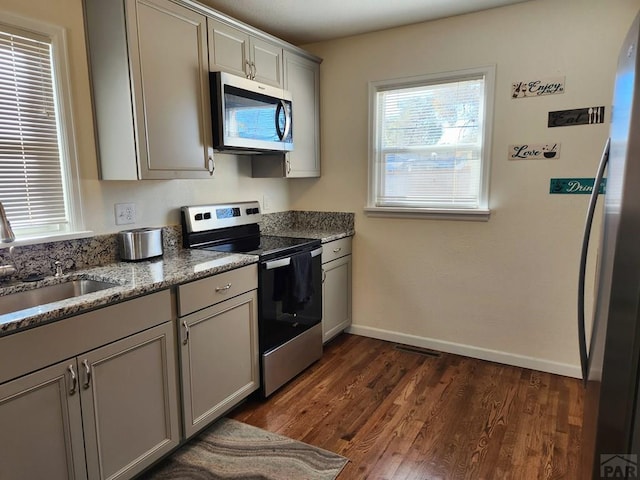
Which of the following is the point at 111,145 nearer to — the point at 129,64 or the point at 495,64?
the point at 129,64

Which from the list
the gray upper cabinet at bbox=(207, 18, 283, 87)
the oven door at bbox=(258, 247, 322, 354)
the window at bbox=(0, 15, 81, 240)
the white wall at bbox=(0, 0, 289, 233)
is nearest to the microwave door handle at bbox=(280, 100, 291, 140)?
the gray upper cabinet at bbox=(207, 18, 283, 87)

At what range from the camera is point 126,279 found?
1836mm

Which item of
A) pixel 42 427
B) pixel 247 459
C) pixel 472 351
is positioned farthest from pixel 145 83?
pixel 472 351

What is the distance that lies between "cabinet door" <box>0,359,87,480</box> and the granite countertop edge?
188mm

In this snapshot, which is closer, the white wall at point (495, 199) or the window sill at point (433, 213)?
the white wall at point (495, 199)

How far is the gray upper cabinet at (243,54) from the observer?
93.7 inches

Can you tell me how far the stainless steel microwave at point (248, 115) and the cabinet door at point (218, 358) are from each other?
917 millimetres

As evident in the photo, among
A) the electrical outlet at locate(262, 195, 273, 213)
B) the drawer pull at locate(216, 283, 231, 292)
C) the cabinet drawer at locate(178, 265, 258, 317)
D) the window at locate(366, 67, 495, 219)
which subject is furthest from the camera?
the electrical outlet at locate(262, 195, 273, 213)

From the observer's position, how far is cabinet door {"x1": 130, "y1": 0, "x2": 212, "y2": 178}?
2.02m

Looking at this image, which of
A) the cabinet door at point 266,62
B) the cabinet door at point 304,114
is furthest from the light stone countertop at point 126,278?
the cabinet door at point 266,62

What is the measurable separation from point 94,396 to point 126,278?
1.65 feet

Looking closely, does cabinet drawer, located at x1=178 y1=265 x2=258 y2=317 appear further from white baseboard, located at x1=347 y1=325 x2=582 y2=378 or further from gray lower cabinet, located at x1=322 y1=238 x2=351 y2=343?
white baseboard, located at x1=347 y1=325 x2=582 y2=378

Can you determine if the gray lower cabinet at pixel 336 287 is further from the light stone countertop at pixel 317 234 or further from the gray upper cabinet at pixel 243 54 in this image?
the gray upper cabinet at pixel 243 54

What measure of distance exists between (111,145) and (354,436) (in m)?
1.93
